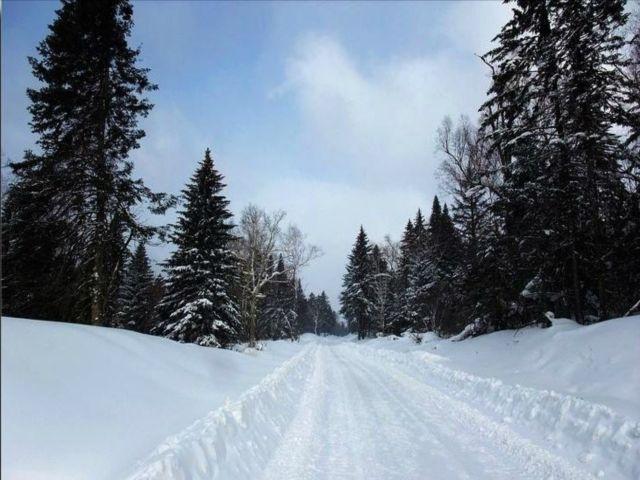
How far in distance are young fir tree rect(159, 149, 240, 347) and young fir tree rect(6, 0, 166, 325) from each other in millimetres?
6789

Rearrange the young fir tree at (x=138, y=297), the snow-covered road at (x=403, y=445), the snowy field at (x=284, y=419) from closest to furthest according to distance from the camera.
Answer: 1. the snowy field at (x=284, y=419)
2. the snow-covered road at (x=403, y=445)
3. the young fir tree at (x=138, y=297)

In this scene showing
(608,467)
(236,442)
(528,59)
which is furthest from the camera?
(528,59)

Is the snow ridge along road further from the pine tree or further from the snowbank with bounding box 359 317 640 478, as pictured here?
the pine tree

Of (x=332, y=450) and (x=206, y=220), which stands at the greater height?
(x=206, y=220)

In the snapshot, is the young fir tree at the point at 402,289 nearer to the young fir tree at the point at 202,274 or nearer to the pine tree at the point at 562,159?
the young fir tree at the point at 202,274

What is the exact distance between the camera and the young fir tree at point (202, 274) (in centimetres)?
2047

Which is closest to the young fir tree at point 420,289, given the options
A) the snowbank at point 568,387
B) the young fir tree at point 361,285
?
the young fir tree at point 361,285

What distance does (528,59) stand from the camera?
12.8 m

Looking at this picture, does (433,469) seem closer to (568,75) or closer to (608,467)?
(608,467)

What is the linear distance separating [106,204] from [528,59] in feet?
48.1

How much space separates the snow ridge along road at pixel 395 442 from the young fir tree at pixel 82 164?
7.81 metres

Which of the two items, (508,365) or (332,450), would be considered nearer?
(332,450)

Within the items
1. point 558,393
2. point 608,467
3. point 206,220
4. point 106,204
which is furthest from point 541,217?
point 206,220

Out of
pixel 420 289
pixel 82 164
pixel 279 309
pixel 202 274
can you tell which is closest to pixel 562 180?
pixel 82 164
